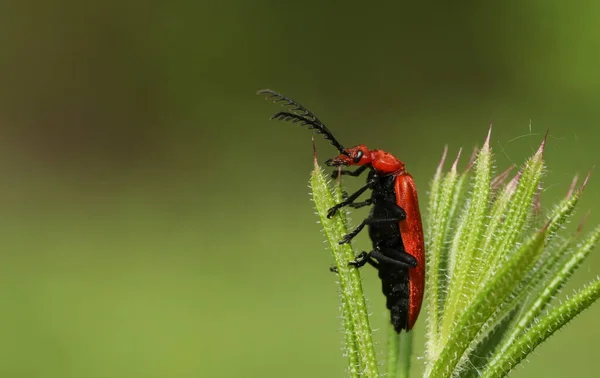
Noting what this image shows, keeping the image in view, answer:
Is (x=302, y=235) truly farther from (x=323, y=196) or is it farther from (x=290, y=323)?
(x=323, y=196)

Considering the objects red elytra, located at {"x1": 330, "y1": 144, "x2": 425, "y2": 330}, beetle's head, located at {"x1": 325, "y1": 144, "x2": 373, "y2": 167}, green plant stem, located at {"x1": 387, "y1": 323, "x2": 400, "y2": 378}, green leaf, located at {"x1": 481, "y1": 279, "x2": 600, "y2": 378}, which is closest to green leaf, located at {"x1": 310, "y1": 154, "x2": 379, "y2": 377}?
green plant stem, located at {"x1": 387, "y1": 323, "x2": 400, "y2": 378}

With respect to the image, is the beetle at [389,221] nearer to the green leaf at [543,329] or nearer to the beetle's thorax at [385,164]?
the beetle's thorax at [385,164]

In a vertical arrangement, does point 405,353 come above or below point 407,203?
below

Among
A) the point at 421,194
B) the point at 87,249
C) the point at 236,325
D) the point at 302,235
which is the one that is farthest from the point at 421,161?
the point at 87,249

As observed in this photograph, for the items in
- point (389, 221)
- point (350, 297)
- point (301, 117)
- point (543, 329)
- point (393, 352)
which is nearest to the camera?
point (543, 329)

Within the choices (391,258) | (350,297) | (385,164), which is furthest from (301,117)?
(350,297)

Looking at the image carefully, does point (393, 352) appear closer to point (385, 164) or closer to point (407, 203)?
point (407, 203)

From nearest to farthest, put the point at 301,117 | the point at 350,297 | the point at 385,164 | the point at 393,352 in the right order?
the point at 350,297 < the point at 393,352 < the point at 301,117 < the point at 385,164

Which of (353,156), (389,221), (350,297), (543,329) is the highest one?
(353,156)
